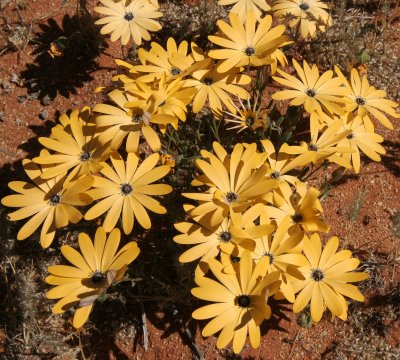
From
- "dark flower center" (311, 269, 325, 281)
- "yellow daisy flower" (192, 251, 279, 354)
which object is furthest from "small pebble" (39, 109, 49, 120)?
"dark flower center" (311, 269, 325, 281)

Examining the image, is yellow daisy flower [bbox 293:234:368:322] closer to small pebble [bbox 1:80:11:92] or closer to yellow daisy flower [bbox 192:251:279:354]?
yellow daisy flower [bbox 192:251:279:354]

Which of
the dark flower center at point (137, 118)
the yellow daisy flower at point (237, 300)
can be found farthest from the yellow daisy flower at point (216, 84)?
the yellow daisy flower at point (237, 300)

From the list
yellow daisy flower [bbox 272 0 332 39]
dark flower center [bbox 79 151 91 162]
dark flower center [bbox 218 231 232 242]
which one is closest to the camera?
dark flower center [bbox 218 231 232 242]

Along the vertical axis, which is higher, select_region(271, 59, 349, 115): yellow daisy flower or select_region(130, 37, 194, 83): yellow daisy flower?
select_region(130, 37, 194, 83): yellow daisy flower

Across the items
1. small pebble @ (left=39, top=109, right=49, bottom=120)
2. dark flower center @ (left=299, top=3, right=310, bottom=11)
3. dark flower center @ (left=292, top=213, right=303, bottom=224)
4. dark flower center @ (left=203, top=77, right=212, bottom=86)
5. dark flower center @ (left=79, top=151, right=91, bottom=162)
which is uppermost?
dark flower center @ (left=299, top=3, right=310, bottom=11)

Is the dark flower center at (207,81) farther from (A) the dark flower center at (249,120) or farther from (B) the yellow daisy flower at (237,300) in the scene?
(B) the yellow daisy flower at (237,300)

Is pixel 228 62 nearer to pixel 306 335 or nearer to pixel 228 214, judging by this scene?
pixel 228 214

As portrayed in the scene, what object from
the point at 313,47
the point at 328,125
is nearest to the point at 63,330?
the point at 328,125

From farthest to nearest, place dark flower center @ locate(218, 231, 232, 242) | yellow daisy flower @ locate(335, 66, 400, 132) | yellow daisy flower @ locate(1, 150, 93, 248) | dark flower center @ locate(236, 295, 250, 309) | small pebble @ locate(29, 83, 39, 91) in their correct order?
small pebble @ locate(29, 83, 39, 91)
yellow daisy flower @ locate(335, 66, 400, 132)
yellow daisy flower @ locate(1, 150, 93, 248)
dark flower center @ locate(218, 231, 232, 242)
dark flower center @ locate(236, 295, 250, 309)
